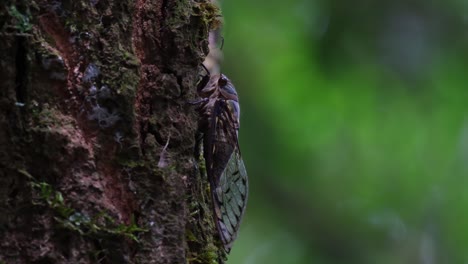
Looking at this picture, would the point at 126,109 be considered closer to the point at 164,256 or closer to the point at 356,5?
the point at 164,256

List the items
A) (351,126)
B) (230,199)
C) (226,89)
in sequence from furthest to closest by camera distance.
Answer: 1. (351,126)
2. (226,89)
3. (230,199)

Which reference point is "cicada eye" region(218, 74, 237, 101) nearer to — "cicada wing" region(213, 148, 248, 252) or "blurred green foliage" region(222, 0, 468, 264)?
"cicada wing" region(213, 148, 248, 252)

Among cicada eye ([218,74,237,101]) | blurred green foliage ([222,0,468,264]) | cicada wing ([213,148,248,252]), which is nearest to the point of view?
cicada wing ([213,148,248,252])

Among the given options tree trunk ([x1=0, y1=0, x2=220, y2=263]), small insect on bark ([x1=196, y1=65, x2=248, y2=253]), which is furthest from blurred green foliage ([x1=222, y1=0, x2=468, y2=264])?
tree trunk ([x1=0, y1=0, x2=220, y2=263])

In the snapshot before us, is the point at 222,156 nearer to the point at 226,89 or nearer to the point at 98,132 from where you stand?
the point at 226,89

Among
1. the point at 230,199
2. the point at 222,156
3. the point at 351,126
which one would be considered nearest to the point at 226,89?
the point at 222,156

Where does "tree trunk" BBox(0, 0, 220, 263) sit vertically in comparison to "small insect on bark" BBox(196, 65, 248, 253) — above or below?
below

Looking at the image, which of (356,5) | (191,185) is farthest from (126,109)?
(356,5)

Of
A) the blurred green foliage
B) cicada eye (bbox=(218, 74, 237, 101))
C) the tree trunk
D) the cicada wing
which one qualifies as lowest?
the tree trunk
